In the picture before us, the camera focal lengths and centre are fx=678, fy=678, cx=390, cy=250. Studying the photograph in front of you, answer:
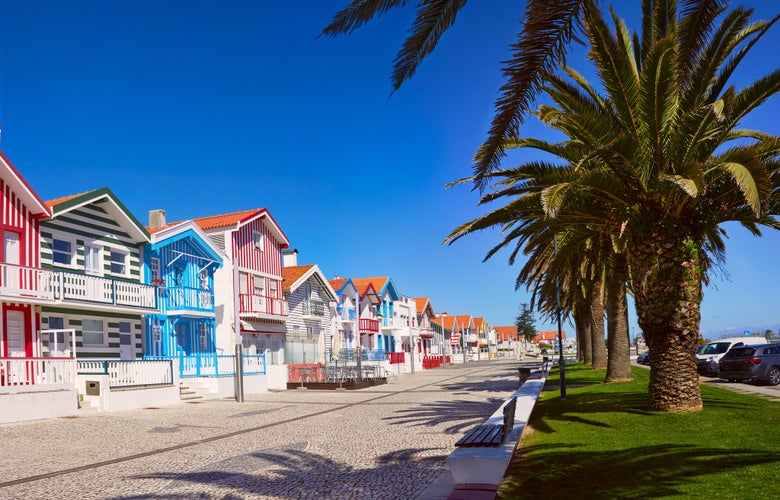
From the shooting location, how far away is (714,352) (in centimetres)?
3259

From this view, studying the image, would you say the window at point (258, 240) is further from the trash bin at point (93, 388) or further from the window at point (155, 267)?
the trash bin at point (93, 388)

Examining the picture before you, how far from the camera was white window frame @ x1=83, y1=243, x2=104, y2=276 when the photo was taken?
23906mm

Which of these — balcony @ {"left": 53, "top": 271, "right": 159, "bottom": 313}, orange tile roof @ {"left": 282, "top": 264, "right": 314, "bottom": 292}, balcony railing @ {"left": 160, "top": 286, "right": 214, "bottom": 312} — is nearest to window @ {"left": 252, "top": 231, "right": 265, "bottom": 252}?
orange tile roof @ {"left": 282, "top": 264, "right": 314, "bottom": 292}

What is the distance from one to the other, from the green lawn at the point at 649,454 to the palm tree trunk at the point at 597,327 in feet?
39.8

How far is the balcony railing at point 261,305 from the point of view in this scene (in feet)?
107

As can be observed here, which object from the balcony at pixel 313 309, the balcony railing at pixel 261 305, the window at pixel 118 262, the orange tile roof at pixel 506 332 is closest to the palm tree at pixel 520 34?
the window at pixel 118 262

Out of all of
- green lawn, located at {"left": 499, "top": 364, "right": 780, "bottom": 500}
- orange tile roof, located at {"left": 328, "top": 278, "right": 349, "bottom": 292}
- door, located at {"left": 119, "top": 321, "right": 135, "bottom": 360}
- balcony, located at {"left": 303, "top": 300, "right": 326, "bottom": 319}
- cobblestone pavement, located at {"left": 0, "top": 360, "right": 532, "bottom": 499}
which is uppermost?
orange tile roof, located at {"left": 328, "top": 278, "right": 349, "bottom": 292}

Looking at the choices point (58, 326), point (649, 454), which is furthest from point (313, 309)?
point (649, 454)

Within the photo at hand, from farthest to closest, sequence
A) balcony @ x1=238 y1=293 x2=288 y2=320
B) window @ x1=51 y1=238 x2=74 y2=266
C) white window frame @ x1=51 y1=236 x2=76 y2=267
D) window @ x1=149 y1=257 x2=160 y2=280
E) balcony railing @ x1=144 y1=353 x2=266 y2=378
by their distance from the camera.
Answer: balcony @ x1=238 y1=293 x2=288 y2=320, window @ x1=149 y1=257 x2=160 y2=280, balcony railing @ x1=144 y1=353 x2=266 y2=378, window @ x1=51 y1=238 x2=74 y2=266, white window frame @ x1=51 y1=236 x2=76 y2=267

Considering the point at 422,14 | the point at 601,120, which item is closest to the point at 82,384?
the point at 601,120

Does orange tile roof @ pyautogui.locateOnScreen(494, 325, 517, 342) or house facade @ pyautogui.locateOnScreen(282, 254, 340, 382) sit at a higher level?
house facade @ pyautogui.locateOnScreen(282, 254, 340, 382)

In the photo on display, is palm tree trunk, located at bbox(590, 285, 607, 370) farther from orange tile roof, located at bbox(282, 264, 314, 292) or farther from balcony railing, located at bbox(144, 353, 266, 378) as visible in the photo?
orange tile roof, located at bbox(282, 264, 314, 292)

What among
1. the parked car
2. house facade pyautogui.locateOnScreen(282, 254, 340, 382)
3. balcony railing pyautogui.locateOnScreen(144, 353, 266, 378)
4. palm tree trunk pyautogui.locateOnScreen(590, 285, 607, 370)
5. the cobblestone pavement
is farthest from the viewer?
house facade pyautogui.locateOnScreen(282, 254, 340, 382)

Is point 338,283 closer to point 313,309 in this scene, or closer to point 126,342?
point 313,309
